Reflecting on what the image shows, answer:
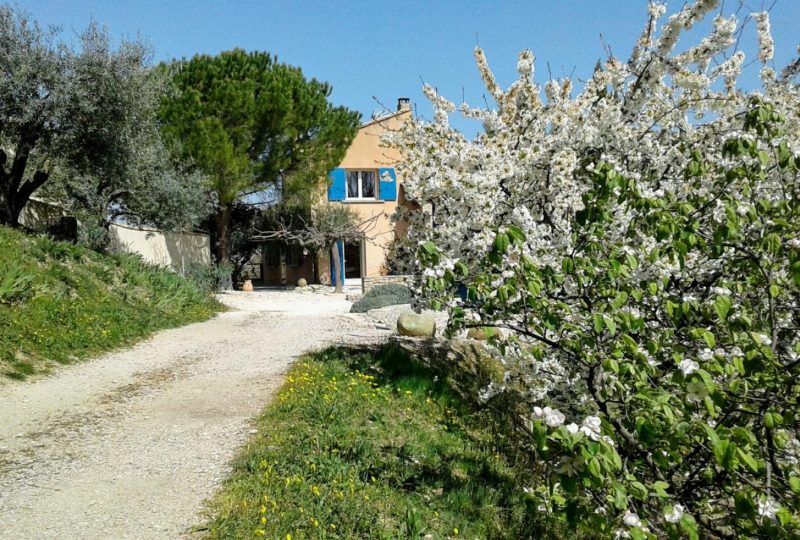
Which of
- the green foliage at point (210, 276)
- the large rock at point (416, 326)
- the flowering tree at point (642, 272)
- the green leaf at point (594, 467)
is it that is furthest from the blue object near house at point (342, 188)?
the green leaf at point (594, 467)

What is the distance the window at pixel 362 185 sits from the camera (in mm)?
26672

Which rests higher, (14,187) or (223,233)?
(14,187)

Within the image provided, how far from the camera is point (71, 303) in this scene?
9961 mm

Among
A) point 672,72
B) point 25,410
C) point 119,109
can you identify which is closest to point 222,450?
point 25,410

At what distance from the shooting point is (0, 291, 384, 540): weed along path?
3.88 metres

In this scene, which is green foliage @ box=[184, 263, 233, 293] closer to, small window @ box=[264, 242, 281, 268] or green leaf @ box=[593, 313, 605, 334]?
small window @ box=[264, 242, 281, 268]

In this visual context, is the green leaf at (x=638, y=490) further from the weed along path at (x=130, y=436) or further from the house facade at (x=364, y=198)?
the house facade at (x=364, y=198)

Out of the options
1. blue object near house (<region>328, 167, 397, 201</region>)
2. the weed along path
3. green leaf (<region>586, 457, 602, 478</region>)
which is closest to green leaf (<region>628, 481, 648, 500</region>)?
green leaf (<region>586, 457, 602, 478</region>)

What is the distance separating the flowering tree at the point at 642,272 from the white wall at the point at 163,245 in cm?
1145

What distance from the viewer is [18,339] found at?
782 centimetres

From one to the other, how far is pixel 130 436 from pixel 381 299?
11664 mm

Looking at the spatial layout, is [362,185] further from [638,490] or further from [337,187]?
[638,490]

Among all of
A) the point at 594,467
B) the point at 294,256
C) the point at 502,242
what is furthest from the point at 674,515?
the point at 294,256

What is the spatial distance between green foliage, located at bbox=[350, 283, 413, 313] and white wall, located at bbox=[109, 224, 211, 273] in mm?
5921
